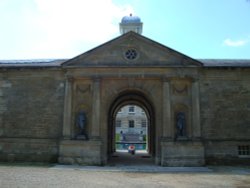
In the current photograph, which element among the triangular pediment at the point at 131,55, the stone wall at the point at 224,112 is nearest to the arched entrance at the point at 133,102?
the triangular pediment at the point at 131,55

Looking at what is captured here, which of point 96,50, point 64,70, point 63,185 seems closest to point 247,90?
point 96,50

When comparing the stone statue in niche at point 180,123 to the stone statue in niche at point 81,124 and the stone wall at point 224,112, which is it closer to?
the stone wall at point 224,112

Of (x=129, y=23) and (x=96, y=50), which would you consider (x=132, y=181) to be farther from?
(x=129, y=23)

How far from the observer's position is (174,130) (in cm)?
1930

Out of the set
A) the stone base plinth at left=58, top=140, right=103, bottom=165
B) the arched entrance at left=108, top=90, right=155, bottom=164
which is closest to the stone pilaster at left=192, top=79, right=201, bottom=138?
the arched entrance at left=108, top=90, right=155, bottom=164

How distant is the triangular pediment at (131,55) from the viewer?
19.9 meters

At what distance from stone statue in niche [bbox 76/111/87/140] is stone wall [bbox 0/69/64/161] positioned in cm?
136

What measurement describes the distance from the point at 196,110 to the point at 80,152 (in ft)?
28.4

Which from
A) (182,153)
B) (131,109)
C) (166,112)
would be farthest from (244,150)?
(131,109)

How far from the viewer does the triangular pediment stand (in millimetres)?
19875

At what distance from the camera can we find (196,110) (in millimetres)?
19266

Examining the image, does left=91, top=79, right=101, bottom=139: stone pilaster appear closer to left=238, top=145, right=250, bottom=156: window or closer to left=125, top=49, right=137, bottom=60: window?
left=125, top=49, right=137, bottom=60: window

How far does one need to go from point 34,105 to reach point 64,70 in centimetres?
347

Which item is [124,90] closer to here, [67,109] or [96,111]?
[96,111]
